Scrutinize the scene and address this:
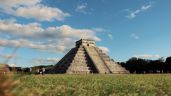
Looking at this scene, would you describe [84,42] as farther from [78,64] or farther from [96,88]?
[96,88]

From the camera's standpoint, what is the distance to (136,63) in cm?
11494

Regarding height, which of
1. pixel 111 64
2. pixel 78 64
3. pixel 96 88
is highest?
pixel 111 64

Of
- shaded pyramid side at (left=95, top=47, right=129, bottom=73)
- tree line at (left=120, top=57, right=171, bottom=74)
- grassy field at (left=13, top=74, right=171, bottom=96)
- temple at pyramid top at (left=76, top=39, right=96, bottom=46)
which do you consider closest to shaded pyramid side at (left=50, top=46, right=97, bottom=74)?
temple at pyramid top at (left=76, top=39, right=96, bottom=46)

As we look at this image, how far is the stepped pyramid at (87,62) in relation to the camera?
102312 millimetres

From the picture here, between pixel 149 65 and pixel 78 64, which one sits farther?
pixel 149 65

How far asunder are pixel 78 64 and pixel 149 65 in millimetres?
21424

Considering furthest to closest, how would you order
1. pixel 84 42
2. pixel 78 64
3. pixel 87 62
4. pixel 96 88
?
1. pixel 84 42
2. pixel 87 62
3. pixel 78 64
4. pixel 96 88

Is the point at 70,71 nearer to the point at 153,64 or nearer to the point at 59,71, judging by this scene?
the point at 59,71

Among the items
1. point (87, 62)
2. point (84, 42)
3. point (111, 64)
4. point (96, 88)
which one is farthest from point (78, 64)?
point (96, 88)

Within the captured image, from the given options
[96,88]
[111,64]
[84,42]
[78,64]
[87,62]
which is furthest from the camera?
[84,42]

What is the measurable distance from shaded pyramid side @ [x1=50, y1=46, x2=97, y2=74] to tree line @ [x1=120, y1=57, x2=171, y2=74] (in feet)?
44.7

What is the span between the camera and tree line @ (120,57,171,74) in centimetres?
10594

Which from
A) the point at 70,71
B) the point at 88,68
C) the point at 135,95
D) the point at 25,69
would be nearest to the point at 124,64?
the point at 88,68

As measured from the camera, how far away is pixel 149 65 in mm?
109625
